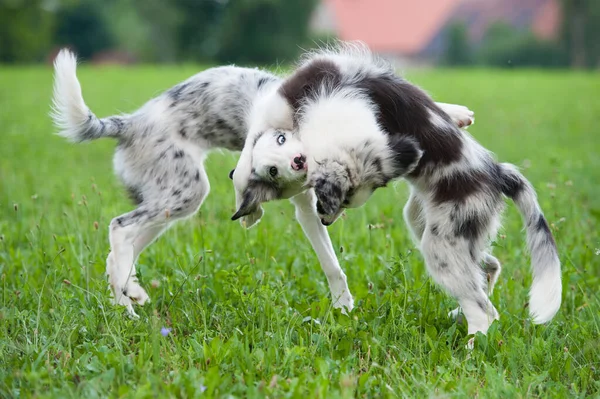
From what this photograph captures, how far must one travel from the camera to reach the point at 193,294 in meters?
4.18

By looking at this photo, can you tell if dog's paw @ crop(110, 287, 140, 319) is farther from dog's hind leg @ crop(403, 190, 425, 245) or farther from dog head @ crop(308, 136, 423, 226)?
dog's hind leg @ crop(403, 190, 425, 245)

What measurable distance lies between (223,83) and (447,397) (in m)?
2.42

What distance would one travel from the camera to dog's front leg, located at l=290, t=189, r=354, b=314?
4367mm

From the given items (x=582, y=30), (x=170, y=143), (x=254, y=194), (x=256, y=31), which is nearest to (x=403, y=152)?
(x=254, y=194)

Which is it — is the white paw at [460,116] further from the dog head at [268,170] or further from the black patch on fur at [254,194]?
the black patch on fur at [254,194]

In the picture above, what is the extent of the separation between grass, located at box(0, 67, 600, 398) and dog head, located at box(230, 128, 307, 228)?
493mm

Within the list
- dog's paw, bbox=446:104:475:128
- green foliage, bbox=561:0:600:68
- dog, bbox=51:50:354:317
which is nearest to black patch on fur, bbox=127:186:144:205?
dog, bbox=51:50:354:317

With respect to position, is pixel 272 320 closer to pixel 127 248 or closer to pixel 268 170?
pixel 268 170

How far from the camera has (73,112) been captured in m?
4.42

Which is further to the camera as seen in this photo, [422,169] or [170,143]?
[170,143]

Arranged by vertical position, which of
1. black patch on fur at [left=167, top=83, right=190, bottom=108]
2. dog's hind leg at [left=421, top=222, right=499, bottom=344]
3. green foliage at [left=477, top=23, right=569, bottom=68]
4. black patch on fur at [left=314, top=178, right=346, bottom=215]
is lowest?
green foliage at [left=477, top=23, right=569, bottom=68]

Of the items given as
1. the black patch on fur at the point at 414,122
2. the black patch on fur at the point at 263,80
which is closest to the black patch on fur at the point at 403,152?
the black patch on fur at the point at 414,122

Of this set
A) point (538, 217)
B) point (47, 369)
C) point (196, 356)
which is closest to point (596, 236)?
point (538, 217)

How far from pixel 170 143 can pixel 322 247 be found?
3.59ft
